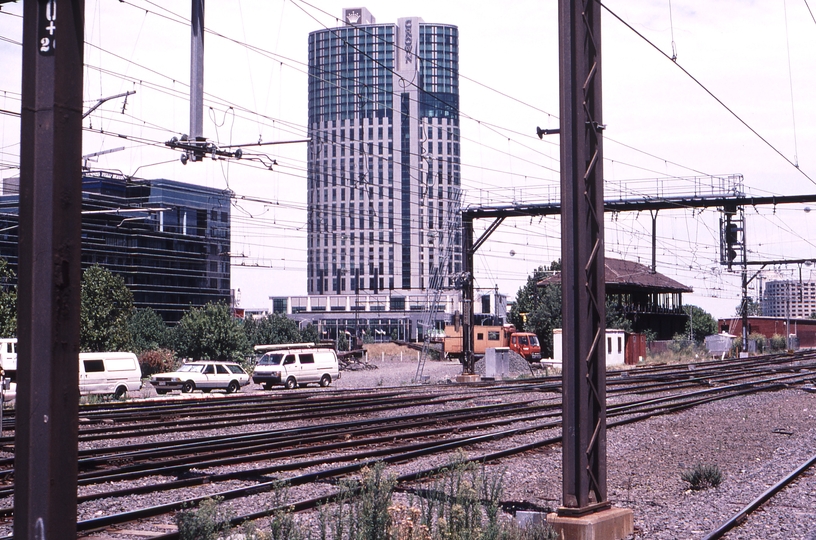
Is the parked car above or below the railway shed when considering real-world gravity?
below

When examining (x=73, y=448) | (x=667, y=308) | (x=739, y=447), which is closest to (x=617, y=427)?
(x=739, y=447)

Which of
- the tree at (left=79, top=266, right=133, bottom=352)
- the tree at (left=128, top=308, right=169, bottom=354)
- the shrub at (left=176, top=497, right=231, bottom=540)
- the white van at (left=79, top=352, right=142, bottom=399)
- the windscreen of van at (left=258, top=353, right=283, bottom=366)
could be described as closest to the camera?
the shrub at (left=176, top=497, right=231, bottom=540)

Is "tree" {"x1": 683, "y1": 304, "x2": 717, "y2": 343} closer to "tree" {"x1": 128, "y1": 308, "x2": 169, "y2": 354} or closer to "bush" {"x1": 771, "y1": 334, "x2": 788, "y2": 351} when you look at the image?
"bush" {"x1": 771, "y1": 334, "x2": 788, "y2": 351}

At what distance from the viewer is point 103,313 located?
5484 centimetres

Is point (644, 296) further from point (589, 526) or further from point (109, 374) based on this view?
point (589, 526)

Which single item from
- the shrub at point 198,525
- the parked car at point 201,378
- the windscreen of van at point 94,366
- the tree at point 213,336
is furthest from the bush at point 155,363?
the shrub at point 198,525

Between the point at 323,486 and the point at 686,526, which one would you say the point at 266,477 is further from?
the point at 686,526

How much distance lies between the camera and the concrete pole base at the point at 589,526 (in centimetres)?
855

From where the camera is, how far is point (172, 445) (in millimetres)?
16953

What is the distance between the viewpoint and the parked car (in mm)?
36812

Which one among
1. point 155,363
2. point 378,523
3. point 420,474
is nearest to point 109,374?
point 155,363

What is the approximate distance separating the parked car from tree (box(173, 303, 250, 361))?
23.4m

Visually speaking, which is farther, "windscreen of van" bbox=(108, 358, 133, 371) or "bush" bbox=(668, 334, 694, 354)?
"bush" bbox=(668, 334, 694, 354)

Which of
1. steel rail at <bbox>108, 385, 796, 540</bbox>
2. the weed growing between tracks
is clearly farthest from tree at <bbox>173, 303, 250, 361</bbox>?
the weed growing between tracks
